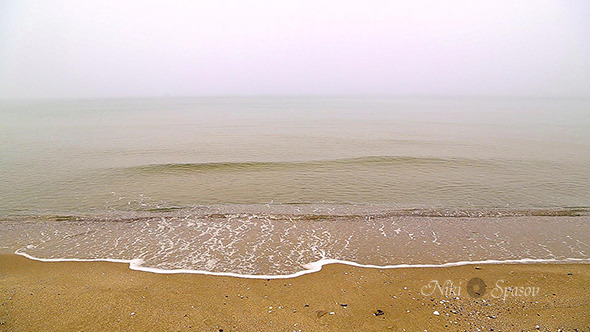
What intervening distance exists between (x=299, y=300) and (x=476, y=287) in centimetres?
554

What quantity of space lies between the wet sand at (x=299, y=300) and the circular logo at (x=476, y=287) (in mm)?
88

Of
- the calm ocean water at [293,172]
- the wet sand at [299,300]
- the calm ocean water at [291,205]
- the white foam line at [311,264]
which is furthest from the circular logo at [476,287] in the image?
the calm ocean water at [293,172]

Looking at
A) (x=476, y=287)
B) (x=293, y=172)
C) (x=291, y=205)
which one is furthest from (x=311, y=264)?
(x=293, y=172)

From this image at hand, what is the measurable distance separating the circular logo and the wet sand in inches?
3.5

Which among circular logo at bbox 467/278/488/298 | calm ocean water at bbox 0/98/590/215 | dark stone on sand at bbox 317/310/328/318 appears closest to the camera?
dark stone on sand at bbox 317/310/328/318

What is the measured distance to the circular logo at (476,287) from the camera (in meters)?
8.85

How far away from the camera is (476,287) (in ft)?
30.3

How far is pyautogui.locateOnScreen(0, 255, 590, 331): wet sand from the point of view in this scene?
299 inches

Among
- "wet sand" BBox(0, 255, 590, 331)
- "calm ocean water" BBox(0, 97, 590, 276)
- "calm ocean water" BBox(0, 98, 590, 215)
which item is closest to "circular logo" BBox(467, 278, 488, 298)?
"wet sand" BBox(0, 255, 590, 331)

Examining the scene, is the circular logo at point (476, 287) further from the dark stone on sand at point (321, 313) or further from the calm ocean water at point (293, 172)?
the calm ocean water at point (293, 172)

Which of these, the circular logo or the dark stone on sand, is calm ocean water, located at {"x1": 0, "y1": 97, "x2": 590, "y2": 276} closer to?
the circular logo

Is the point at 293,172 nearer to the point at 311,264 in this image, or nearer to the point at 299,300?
the point at 311,264

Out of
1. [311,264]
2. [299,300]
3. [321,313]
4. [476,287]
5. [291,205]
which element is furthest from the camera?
[291,205]

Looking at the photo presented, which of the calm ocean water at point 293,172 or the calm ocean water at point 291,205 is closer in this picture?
the calm ocean water at point 291,205
